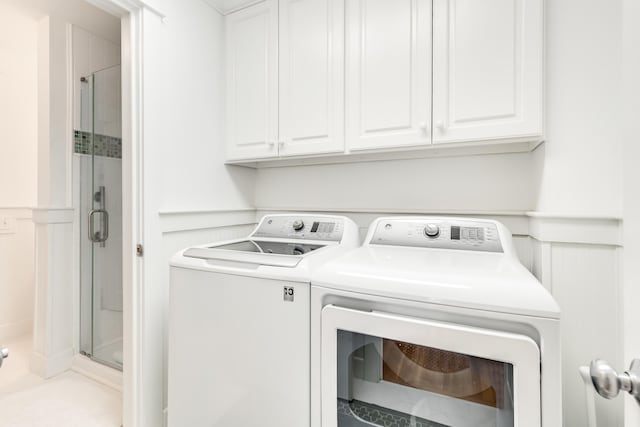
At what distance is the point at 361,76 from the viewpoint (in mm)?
1521

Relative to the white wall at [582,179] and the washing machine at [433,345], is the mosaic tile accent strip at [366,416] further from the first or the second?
the white wall at [582,179]

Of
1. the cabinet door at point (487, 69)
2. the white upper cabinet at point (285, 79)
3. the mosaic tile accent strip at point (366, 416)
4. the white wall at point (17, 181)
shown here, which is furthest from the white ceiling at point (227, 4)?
the mosaic tile accent strip at point (366, 416)

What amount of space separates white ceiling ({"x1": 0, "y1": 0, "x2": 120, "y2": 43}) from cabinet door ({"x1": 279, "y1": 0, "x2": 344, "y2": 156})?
1.26 meters

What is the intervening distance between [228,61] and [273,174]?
754 mm

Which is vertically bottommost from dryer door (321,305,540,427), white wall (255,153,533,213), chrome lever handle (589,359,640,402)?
dryer door (321,305,540,427)

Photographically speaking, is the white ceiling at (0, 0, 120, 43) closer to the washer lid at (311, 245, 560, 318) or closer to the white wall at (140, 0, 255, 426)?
the white wall at (140, 0, 255, 426)

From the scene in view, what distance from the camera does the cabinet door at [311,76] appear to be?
1.58m

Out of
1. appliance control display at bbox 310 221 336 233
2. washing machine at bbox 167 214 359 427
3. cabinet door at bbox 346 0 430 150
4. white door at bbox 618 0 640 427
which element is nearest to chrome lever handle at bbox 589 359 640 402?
white door at bbox 618 0 640 427

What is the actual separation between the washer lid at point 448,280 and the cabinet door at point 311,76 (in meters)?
0.75

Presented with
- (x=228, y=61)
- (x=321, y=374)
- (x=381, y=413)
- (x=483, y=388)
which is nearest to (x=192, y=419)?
(x=321, y=374)

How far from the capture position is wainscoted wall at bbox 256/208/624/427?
1051 mm

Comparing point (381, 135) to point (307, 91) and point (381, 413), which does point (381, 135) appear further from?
point (381, 413)

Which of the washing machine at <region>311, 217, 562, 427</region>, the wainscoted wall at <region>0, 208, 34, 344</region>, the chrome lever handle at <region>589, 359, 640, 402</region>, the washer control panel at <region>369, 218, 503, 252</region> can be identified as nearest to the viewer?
the chrome lever handle at <region>589, 359, 640, 402</region>

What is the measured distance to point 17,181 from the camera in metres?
2.70
